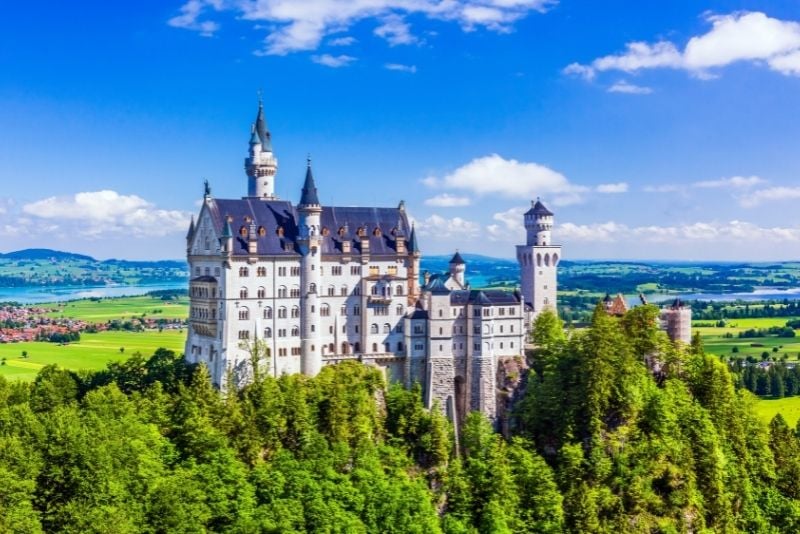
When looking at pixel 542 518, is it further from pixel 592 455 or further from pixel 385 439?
pixel 385 439

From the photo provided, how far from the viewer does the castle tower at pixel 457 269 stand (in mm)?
103250

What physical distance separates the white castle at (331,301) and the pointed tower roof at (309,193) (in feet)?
0.40

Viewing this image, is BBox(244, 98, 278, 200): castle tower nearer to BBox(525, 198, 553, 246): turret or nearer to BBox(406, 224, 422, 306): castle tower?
BBox(406, 224, 422, 306): castle tower

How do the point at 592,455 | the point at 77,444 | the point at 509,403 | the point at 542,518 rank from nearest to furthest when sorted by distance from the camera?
1. the point at 77,444
2. the point at 542,518
3. the point at 592,455
4. the point at 509,403

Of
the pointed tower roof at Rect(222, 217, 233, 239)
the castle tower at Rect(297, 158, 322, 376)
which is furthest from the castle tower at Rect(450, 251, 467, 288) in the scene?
the pointed tower roof at Rect(222, 217, 233, 239)

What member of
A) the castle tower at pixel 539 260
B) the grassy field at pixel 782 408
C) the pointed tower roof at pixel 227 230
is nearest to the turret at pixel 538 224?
the castle tower at pixel 539 260

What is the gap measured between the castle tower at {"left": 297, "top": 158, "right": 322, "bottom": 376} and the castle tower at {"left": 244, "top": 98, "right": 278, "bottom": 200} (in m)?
9.41

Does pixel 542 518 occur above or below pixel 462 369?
below

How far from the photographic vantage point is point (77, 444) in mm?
69375

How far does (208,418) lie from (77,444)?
580 inches

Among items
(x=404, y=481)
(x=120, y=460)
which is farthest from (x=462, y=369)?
(x=120, y=460)

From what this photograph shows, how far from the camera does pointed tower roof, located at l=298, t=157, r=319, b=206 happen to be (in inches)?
3723

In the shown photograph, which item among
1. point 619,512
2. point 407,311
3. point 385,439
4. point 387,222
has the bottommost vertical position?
point 619,512

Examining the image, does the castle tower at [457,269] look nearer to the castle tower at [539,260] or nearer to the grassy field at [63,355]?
the castle tower at [539,260]
